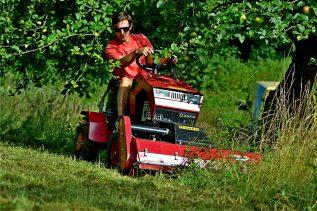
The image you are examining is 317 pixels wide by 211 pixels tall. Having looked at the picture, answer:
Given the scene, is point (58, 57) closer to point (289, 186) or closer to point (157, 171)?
point (157, 171)

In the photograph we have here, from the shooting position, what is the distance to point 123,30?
10.0 meters

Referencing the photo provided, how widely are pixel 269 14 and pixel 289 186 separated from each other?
2.32 meters

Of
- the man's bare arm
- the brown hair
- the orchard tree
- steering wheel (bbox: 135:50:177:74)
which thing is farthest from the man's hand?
the orchard tree

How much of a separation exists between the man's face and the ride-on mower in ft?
1.26

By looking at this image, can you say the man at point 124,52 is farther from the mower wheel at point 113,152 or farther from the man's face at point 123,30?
the mower wheel at point 113,152

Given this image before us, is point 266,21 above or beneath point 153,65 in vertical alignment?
above

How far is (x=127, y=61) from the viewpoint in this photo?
9805 millimetres

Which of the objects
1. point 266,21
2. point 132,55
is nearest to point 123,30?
point 132,55

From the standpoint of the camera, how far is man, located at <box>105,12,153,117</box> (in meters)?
9.84

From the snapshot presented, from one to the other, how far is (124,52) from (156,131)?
4.15 feet

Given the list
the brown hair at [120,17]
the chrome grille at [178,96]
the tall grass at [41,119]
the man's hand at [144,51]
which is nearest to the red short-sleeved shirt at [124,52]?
the brown hair at [120,17]

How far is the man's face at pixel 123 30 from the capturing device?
393 inches

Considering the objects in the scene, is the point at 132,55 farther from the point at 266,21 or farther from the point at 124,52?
the point at 266,21

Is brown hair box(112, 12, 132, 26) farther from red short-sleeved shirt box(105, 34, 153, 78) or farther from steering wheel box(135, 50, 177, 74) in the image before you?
steering wheel box(135, 50, 177, 74)
